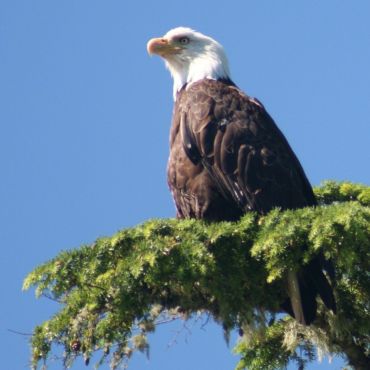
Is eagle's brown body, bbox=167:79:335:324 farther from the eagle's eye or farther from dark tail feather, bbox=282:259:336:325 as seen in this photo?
the eagle's eye

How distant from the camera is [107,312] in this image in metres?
6.18

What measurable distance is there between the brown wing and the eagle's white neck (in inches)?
20.2

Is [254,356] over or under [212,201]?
under

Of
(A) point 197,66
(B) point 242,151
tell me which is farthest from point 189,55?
(B) point 242,151

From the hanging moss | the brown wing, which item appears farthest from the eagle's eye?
the hanging moss

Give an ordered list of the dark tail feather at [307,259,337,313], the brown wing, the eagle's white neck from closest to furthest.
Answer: the dark tail feather at [307,259,337,313]
the brown wing
the eagle's white neck

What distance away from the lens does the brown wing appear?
7805 millimetres

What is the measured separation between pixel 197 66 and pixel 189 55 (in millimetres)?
176

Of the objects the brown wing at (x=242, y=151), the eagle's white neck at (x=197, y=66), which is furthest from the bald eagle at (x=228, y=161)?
the eagle's white neck at (x=197, y=66)

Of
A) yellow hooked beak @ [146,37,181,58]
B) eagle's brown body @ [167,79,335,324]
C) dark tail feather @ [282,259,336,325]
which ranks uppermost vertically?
yellow hooked beak @ [146,37,181,58]

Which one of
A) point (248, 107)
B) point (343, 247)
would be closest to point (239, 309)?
point (343, 247)

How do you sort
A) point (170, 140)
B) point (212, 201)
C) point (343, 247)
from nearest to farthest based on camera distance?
point (343, 247), point (212, 201), point (170, 140)

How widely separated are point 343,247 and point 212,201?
198 cm

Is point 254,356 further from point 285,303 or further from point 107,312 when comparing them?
point 107,312
